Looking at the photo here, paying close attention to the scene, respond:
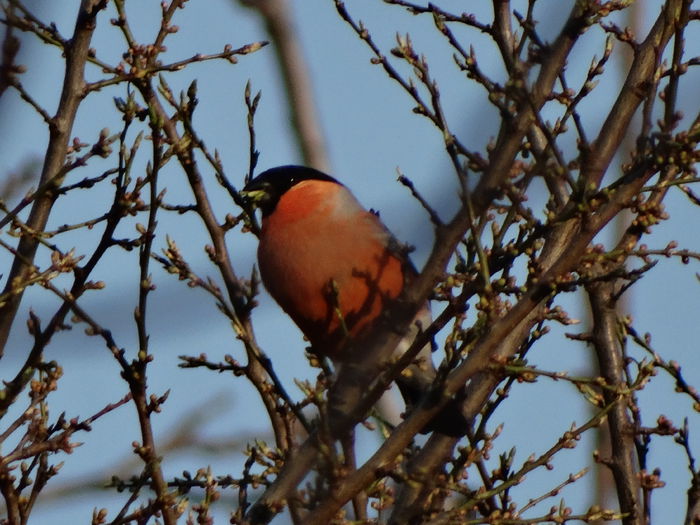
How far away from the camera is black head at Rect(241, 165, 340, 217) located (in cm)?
445

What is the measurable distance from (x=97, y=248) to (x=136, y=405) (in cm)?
45

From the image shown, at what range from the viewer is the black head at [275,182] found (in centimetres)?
445

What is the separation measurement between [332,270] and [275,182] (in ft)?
2.58

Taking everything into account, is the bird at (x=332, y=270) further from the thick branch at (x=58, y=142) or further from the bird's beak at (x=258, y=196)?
the thick branch at (x=58, y=142)

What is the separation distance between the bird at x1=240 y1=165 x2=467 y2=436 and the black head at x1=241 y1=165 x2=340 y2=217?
5 centimetres

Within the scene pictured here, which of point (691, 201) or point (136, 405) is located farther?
point (691, 201)

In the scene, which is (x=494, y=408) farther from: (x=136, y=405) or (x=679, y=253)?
(x=136, y=405)

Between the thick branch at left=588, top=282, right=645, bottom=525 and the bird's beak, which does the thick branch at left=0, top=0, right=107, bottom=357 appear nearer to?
the bird's beak

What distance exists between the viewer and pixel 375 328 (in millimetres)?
2334

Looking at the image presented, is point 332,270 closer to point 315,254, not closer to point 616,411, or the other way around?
point 315,254

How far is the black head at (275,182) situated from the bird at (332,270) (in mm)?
53

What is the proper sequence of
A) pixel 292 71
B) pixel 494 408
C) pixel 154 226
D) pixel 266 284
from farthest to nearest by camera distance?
1. pixel 292 71
2. pixel 266 284
3. pixel 494 408
4. pixel 154 226

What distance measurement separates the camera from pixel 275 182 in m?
4.61

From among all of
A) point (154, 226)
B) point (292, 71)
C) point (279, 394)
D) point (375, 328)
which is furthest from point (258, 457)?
point (292, 71)
